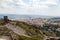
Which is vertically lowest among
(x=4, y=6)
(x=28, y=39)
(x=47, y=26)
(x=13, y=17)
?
(x=28, y=39)

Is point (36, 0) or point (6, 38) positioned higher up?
point (36, 0)

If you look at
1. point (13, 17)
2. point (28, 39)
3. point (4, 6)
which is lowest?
point (28, 39)

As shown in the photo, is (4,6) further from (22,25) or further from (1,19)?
(22,25)

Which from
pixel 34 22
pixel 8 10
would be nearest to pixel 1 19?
pixel 8 10

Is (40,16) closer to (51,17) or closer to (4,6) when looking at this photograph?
(51,17)

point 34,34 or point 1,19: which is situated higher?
point 1,19

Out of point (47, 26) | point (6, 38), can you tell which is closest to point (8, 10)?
point (6, 38)
